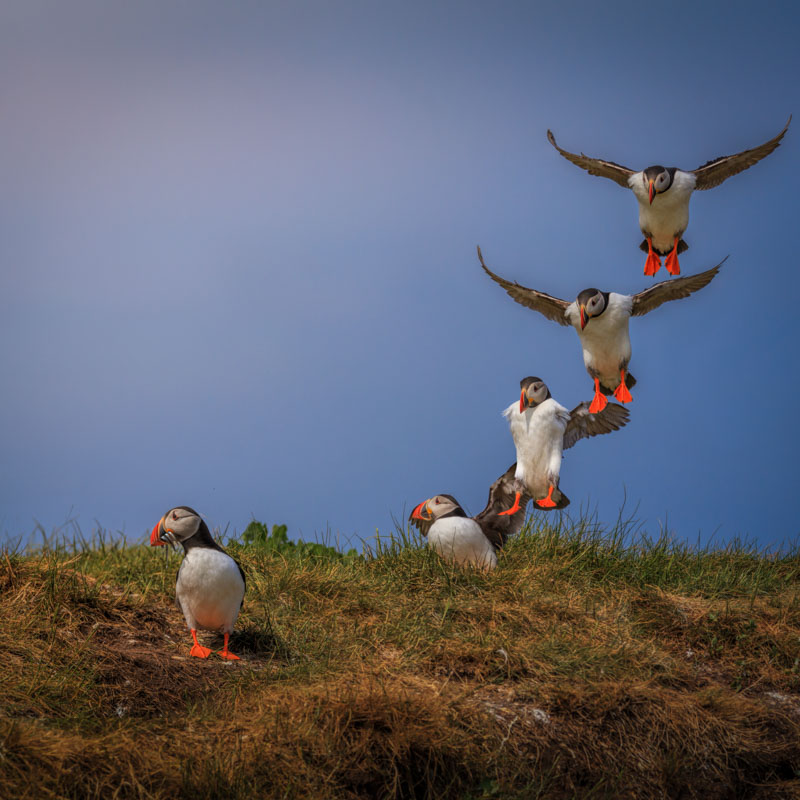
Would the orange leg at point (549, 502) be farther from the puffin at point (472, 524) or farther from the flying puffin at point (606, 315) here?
the flying puffin at point (606, 315)

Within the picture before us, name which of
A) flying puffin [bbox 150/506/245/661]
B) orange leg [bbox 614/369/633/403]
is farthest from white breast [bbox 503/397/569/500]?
flying puffin [bbox 150/506/245/661]

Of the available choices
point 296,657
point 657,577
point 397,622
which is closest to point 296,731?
point 296,657

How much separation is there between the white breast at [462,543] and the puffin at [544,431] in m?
0.56

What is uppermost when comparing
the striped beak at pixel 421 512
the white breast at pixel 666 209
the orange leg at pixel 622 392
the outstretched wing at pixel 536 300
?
the white breast at pixel 666 209

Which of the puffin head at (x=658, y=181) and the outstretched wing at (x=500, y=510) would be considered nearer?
the puffin head at (x=658, y=181)

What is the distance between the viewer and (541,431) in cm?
804

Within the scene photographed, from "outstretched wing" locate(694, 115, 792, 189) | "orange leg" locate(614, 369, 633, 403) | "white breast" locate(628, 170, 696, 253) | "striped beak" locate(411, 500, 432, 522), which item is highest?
"outstretched wing" locate(694, 115, 792, 189)

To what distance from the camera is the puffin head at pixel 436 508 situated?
319 inches

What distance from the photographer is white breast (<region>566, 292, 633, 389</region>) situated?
25.7ft

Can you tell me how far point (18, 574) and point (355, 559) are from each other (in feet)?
9.89

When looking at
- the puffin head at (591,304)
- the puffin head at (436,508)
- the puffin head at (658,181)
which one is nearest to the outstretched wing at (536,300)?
the puffin head at (591,304)

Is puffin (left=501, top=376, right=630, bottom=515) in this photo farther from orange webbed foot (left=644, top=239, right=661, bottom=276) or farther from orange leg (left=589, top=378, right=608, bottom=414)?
orange webbed foot (left=644, top=239, right=661, bottom=276)

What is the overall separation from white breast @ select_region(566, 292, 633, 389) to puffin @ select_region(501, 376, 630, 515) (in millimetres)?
366

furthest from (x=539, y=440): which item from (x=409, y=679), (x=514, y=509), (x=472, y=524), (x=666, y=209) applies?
(x=409, y=679)
